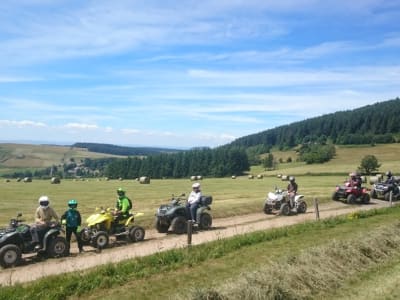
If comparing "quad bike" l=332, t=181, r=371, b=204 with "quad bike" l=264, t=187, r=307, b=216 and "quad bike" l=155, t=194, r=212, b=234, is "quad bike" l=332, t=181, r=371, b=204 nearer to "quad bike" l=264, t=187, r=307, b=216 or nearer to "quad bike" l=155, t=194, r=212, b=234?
"quad bike" l=264, t=187, r=307, b=216

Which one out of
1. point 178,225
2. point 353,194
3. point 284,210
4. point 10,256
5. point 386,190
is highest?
point 386,190

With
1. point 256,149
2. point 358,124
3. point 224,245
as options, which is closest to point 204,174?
point 256,149

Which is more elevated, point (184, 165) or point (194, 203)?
point (184, 165)

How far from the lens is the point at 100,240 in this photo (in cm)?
1510

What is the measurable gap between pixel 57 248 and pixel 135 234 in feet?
10.2

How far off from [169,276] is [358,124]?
158 metres

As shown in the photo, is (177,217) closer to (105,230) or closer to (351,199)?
Result: (105,230)

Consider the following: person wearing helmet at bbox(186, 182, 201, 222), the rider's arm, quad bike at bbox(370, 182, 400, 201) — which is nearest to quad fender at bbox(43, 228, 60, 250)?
the rider's arm

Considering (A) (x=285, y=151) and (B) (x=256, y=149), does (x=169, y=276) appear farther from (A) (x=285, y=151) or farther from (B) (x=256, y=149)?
(B) (x=256, y=149)

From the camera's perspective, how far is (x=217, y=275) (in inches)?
452

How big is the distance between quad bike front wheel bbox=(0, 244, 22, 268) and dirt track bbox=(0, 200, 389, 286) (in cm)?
18

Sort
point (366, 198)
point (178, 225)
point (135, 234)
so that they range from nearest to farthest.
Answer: point (135, 234) → point (178, 225) → point (366, 198)

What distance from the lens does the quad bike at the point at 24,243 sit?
502 inches

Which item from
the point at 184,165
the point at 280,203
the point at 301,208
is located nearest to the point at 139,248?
the point at 280,203
